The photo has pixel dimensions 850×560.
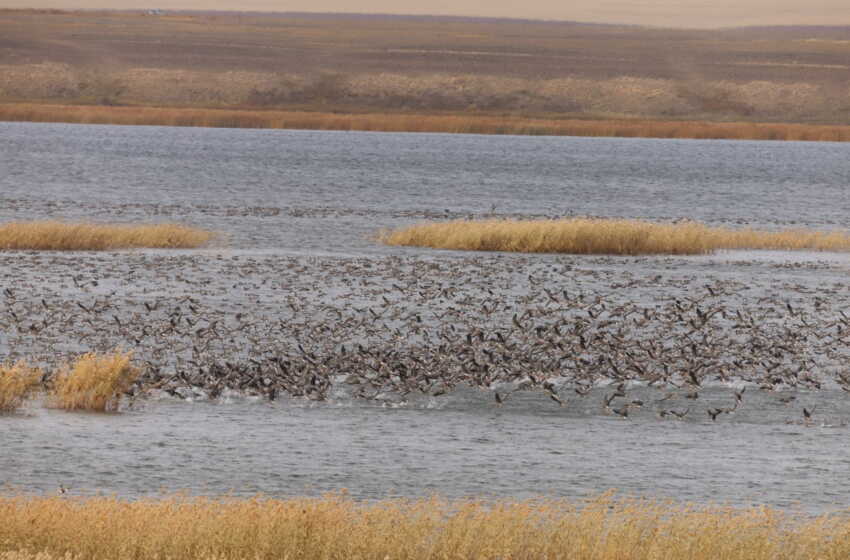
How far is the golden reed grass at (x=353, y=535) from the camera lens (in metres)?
17.6

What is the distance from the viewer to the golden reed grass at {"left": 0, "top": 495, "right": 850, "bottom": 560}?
17.6 m

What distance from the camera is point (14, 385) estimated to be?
93.4 ft

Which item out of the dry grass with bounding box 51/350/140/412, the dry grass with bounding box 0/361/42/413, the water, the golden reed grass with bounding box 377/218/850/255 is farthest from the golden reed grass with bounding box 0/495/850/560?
Result: the golden reed grass with bounding box 377/218/850/255

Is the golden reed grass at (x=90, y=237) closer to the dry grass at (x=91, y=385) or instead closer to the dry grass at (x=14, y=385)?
the dry grass at (x=14, y=385)

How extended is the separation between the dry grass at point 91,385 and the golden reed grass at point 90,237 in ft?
95.5

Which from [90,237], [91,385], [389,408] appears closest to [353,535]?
[389,408]

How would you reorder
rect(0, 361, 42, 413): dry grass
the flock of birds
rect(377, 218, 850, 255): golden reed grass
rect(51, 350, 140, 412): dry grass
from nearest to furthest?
rect(0, 361, 42, 413): dry grass
rect(51, 350, 140, 412): dry grass
the flock of birds
rect(377, 218, 850, 255): golden reed grass

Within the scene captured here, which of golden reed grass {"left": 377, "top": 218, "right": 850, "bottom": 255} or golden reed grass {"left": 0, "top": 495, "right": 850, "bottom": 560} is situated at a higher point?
golden reed grass {"left": 0, "top": 495, "right": 850, "bottom": 560}

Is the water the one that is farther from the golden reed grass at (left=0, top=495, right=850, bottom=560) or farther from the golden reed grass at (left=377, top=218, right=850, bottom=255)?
the golden reed grass at (left=0, top=495, right=850, bottom=560)

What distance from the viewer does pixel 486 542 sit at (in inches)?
731

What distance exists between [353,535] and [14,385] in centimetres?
1245

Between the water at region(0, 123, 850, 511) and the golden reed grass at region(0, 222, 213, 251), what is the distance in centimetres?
210

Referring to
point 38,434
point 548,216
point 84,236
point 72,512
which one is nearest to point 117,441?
point 38,434

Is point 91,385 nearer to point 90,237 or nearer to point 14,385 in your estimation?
point 14,385
